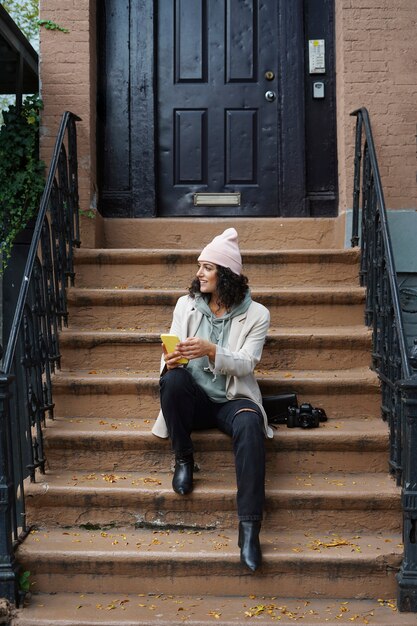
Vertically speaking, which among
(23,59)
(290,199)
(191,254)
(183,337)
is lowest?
(183,337)

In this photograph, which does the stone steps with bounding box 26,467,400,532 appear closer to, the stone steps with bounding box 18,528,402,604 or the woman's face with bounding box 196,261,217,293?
the stone steps with bounding box 18,528,402,604

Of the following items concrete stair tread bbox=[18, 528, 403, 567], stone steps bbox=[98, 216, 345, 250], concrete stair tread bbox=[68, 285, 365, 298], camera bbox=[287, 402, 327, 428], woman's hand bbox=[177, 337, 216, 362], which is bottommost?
concrete stair tread bbox=[18, 528, 403, 567]

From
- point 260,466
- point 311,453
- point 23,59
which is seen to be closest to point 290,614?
point 260,466

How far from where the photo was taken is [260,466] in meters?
3.94

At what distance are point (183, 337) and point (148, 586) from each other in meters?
1.30

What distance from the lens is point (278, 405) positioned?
4.64 meters

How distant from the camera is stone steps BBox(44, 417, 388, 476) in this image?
4449 mm

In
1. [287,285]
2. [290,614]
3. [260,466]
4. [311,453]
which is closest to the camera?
[290,614]

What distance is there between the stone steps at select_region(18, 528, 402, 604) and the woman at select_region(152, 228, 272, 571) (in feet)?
0.45

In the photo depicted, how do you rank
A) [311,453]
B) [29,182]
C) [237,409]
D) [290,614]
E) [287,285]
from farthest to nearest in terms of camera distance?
[29,182]
[287,285]
[311,453]
[237,409]
[290,614]

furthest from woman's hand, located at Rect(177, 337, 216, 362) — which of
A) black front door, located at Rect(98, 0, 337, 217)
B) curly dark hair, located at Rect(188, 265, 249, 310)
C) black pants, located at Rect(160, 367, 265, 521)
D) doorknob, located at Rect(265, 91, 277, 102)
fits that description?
doorknob, located at Rect(265, 91, 277, 102)

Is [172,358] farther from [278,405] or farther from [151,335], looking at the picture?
[151,335]

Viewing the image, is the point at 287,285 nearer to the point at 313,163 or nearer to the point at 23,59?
the point at 313,163

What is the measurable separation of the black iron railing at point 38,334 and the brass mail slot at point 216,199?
1050 millimetres
